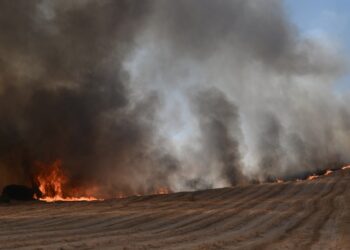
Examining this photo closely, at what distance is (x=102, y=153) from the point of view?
→ 27.0m

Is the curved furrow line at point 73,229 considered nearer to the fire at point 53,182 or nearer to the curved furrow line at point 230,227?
the curved furrow line at point 230,227

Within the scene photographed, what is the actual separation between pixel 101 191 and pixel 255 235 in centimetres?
1729

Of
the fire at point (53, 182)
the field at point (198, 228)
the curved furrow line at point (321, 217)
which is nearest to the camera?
the field at point (198, 228)

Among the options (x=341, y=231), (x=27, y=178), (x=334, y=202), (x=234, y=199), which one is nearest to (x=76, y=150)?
(x=27, y=178)

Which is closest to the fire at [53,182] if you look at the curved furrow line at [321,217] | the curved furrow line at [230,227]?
the curved furrow line at [321,217]

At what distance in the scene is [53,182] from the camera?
23578 mm

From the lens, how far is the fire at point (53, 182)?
22.8m

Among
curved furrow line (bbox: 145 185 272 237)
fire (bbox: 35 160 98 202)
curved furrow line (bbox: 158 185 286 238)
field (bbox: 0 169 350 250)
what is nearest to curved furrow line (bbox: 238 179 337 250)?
field (bbox: 0 169 350 250)

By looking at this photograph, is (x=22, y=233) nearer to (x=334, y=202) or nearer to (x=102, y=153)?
(x=334, y=202)

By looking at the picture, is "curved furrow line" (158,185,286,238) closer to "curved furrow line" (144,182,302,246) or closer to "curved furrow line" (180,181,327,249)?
"curved furrow line" (144,182,302,246)

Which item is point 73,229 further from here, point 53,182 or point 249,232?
point 53,182

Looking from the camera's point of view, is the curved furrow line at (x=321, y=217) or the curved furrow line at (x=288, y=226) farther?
the curved furrow line at (x=321, y=217)

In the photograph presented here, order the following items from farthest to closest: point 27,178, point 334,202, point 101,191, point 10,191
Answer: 1. point 101,191
2. point 27,178
3. point 10,191
4. point 334,202

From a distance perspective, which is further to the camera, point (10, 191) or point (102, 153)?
point (102, 153)
